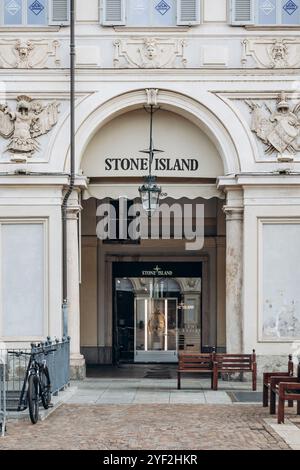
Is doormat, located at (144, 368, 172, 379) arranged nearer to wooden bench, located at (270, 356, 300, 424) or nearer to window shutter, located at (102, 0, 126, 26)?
wooden bench, located at (270, 356, 300, 424)

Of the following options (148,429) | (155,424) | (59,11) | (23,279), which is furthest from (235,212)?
(148,429)

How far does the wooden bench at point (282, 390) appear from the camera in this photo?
14180 mm

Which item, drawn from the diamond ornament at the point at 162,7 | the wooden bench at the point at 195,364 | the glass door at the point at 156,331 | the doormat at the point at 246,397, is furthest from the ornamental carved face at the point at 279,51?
the glass door at the point at 156,331

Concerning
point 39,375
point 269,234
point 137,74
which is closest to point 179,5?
point 137,74

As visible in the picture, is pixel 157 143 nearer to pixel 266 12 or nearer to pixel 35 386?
pixel 266 12

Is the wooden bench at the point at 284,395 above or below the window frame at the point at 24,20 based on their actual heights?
below

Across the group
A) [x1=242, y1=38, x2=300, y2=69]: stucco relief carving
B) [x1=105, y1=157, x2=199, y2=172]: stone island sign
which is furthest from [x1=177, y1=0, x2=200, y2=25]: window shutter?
[x1=105, y1=157, x2=199, y2=172]: stone island sign

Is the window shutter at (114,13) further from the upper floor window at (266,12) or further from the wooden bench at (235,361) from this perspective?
the wooden bench at (235,361)

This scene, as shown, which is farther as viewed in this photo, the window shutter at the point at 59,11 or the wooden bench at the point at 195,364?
the window shutter at the point at 59,11

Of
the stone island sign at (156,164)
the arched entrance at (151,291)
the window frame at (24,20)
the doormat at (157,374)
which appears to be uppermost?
the window frame at (24,20)

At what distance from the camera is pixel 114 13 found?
21.4 m

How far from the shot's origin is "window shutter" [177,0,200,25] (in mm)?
21328

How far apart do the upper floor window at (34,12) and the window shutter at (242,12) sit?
3.87m

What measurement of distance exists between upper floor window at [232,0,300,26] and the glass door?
1011 cm
